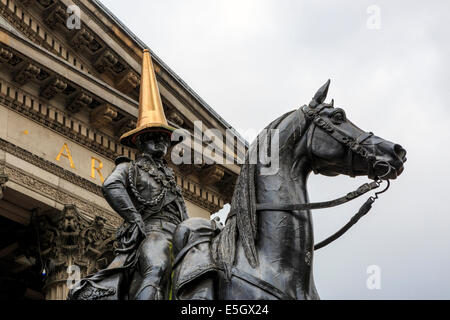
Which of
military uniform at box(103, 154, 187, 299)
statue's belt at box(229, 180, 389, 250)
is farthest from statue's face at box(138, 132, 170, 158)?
statue's belt at box(229, 180, 389, 250)

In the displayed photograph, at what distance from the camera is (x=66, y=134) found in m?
22.1

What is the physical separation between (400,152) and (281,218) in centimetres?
100

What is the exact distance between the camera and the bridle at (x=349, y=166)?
6805 mm

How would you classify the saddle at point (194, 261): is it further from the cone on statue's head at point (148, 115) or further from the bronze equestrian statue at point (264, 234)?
the cone on statue's head at point (148, 115)

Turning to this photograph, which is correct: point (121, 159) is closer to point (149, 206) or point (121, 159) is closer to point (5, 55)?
point (149, 206)

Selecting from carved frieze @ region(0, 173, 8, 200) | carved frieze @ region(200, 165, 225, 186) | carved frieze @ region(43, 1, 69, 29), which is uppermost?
carved frieze @ region(43, 1, 69, 29)

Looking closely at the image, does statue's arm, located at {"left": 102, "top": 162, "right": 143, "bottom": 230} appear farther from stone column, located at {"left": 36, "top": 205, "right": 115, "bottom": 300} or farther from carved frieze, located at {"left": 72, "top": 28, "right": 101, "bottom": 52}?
carved frieze, located at {"left": 72, "top": 28, "right": 101, "bottom": 52}

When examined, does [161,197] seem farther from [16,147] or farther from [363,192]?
[16,147]

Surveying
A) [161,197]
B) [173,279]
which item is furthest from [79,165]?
[173,279]

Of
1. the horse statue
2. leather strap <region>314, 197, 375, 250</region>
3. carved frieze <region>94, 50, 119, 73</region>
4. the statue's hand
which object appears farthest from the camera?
carved frieze <region>94, 50, 119, 73</region>

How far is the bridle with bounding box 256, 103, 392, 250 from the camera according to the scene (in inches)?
268

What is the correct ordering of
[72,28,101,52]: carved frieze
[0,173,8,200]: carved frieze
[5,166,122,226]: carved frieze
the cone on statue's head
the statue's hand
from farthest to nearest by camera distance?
[72,28,101,52]: carved frieze < [5,166,122,226]: carved frieze < [0,173,8,200]: carved frieze < the cone on statue's head < the statue's hand


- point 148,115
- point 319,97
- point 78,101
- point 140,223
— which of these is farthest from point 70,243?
point 319,97

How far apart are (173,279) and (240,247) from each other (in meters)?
0.56
